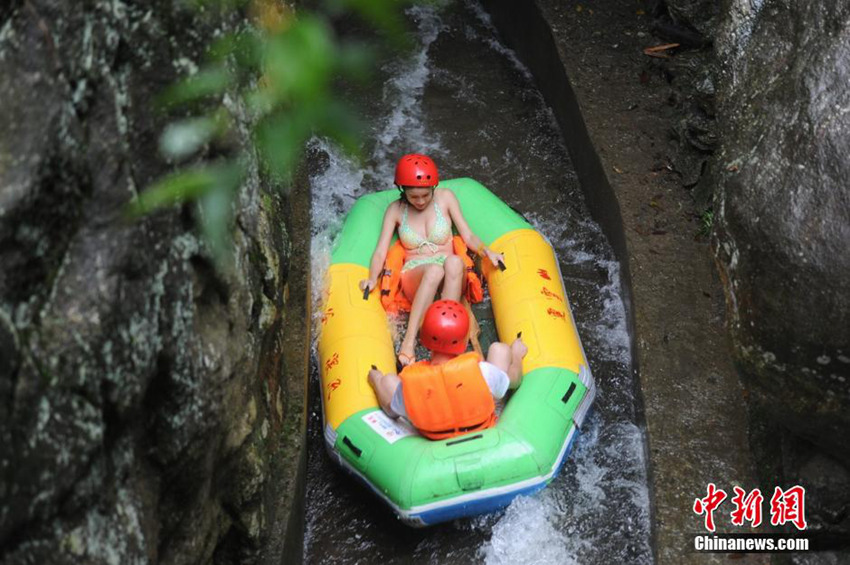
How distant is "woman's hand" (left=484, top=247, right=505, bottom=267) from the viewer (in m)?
5.39

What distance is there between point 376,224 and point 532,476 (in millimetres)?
2078

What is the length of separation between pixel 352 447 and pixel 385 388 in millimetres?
350

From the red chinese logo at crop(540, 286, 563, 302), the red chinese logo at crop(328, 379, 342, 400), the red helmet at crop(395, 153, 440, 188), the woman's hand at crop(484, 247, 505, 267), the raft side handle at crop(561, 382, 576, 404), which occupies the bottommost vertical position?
the red chinese logo at crop(328, 379, 342, 400)

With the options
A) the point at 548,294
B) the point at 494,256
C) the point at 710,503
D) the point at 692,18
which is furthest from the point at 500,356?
the point at 692,18

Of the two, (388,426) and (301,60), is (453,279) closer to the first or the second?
(388,426)

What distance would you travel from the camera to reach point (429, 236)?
18.0 feet

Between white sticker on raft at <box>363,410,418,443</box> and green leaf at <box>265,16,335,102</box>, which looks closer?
green leaf at <box>265,16,335,102</box>

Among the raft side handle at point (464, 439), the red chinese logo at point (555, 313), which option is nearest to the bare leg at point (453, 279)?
the red chinese logo at point (555, 313)

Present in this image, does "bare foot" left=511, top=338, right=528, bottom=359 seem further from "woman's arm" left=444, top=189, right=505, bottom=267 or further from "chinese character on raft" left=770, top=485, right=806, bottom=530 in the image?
"chinese character on raft" left=770, top=485, right=806, bottom=530

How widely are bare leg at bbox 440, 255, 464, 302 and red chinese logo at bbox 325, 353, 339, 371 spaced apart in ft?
2.33

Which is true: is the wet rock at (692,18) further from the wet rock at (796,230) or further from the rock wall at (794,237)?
the wet rock at (796,230)

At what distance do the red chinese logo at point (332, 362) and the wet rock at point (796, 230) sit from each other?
6.73ft

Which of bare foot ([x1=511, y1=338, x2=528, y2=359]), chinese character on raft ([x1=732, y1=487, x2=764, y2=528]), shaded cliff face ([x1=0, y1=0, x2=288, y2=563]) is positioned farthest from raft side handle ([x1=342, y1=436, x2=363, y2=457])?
chinese character on raft ([x1=732, y1=487, x2=764, y2=528])

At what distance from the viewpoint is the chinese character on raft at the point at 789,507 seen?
3.98m
